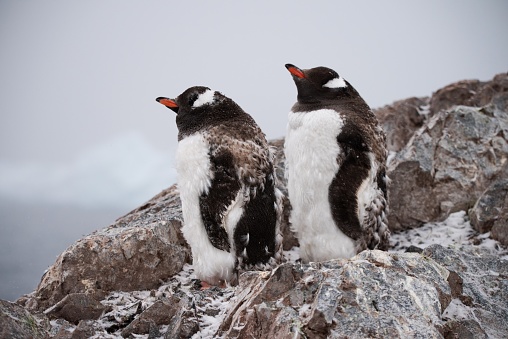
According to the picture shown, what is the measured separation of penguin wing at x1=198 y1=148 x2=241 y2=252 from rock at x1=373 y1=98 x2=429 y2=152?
229 inches

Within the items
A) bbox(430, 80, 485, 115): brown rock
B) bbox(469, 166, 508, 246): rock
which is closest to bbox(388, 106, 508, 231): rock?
bbox(469, 166, 508, 246): rock

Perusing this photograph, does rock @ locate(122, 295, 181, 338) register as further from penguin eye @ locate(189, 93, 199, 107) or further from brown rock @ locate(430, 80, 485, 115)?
brown rock @ locate(430, 80, 485, 115)

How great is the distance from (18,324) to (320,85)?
427cm

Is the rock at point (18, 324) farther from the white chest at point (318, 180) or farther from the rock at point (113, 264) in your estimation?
the white chest at point (318, 180)

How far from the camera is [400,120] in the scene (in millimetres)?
11664

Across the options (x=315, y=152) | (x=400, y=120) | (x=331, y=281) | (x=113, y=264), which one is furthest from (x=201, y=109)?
(x=400, y=120)

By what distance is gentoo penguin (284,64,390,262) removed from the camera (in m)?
6.23

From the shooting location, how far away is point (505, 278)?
231 inches

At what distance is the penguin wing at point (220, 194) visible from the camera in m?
6.15

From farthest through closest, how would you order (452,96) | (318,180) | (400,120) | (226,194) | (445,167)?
(452,96) < (400,120) < (445,167) < (318,180) < (226,194)

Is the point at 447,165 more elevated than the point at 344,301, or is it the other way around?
the point at 447,165

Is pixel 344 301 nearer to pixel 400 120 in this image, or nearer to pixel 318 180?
pixel 318 180

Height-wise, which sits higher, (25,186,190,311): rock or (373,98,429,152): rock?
(373,98,429,152): rock

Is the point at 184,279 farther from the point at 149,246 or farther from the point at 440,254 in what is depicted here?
the point at 440,254
